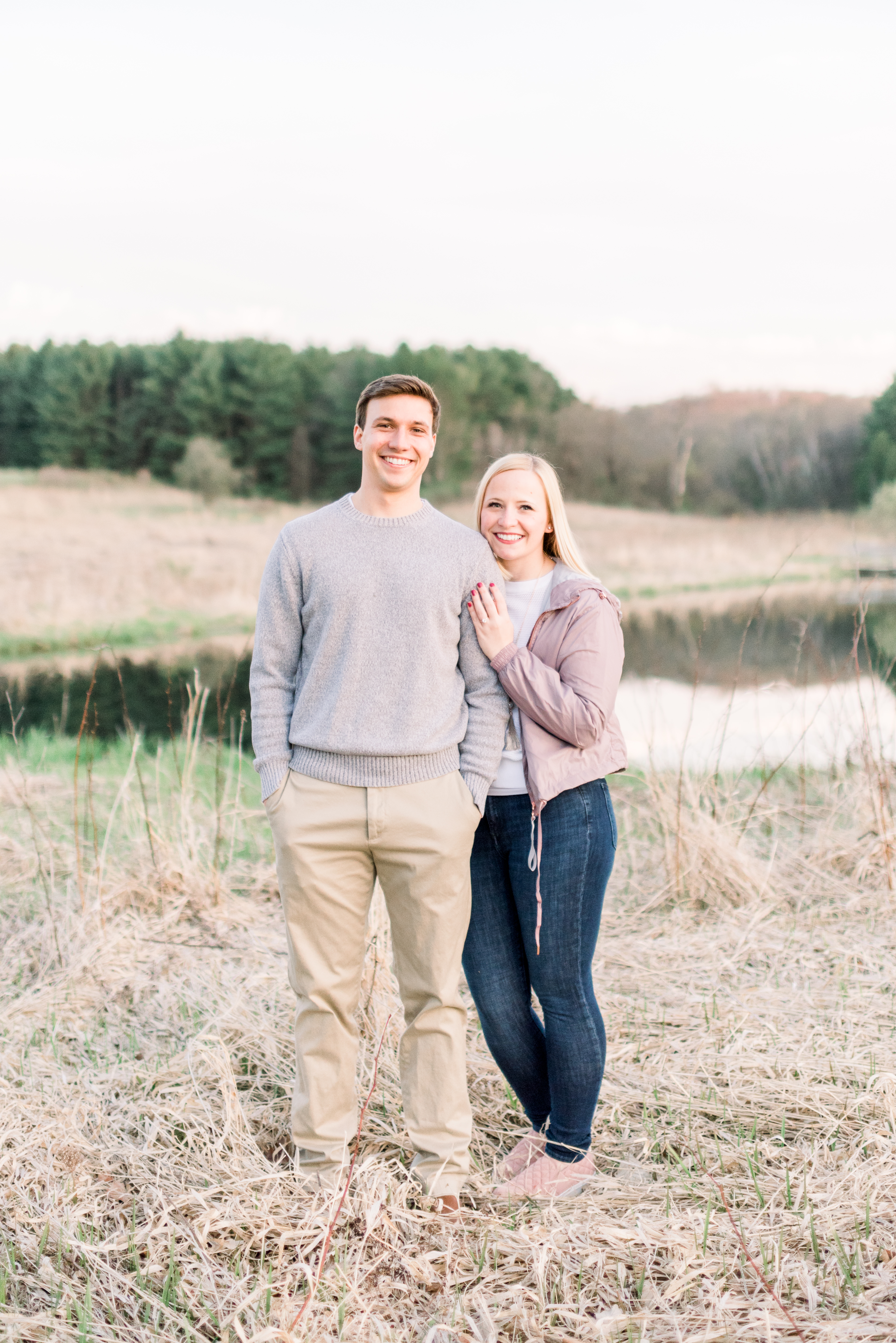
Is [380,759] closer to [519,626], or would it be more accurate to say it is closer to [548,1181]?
[519,626]

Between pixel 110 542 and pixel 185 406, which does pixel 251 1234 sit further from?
pixel 185 406

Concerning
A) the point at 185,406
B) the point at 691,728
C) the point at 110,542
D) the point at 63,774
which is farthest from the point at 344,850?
the point at 185,406

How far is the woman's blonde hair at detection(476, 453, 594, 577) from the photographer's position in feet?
7.47

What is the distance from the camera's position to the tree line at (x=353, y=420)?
23.2 m

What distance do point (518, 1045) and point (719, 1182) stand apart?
546 millimetres

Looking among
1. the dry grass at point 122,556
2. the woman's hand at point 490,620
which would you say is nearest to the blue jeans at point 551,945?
the woman's hand at point 490,620

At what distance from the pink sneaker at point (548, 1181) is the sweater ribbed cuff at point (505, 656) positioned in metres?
1.17

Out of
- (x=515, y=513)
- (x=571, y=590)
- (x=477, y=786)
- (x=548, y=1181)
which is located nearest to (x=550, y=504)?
(x=515, y=513)

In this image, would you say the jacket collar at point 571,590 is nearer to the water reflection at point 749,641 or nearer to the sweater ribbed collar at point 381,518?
the sweater ribbed collar at point 381,518

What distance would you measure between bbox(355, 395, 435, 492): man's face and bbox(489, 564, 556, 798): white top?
0.37 meters

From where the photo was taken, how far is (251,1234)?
204 centimetres

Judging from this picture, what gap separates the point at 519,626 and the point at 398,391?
23.8 inches

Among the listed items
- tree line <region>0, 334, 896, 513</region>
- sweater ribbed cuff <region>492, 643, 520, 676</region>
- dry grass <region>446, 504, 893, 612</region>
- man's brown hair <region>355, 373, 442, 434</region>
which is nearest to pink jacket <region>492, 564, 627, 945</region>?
sweater ribbed cuff <region>492, 643, 520, 676</region>

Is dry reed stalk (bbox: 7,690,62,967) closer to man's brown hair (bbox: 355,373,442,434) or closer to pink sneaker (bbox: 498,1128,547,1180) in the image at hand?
pink sneaker (bbox: 498,1128,547,1180)
